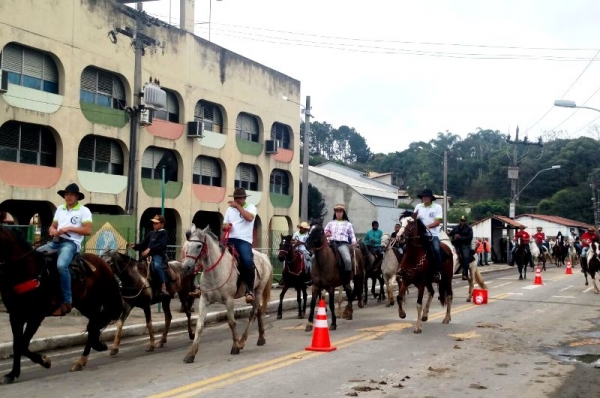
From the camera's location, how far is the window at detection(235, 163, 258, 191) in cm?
3941

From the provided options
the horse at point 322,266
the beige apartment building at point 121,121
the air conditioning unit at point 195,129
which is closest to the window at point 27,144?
the beige apartment building at point 121,121

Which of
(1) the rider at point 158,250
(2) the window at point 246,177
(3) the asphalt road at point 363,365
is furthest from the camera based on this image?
(2) the window at point 246,177

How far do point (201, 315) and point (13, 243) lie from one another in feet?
9.53

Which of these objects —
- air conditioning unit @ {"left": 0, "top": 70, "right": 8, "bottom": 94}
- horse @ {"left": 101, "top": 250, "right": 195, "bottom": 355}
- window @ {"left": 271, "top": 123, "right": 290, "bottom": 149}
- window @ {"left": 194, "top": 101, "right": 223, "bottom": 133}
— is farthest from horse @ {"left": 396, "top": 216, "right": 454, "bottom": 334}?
window @ {"left": 271, "top": 123, "right": 290, "bottom": 149}

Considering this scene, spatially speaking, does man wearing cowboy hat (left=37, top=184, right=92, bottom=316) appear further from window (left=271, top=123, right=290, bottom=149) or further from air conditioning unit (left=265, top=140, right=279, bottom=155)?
window (left=271, top=123, right=290, bottom=149)

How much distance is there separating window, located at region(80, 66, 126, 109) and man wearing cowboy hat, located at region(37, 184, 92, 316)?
2017cm

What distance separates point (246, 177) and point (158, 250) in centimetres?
2806

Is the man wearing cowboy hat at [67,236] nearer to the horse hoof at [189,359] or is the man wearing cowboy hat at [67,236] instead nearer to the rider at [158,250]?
the horse hoof at [189,359]

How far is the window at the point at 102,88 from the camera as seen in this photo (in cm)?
2844

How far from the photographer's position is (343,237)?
14617 mm

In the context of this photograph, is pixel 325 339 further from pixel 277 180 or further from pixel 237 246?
pixel 277 180

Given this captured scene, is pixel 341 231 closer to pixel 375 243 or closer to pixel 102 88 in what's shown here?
pixel 375 243

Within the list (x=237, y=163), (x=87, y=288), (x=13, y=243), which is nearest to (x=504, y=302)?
(x=87, y=288)

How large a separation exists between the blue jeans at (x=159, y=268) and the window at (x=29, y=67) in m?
16.2
